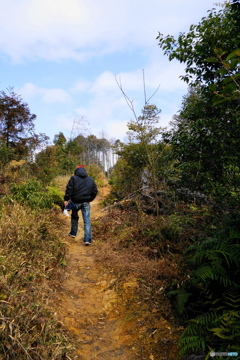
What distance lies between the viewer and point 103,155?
141 ft

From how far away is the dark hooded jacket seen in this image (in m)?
6.41

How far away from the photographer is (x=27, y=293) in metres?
2.94

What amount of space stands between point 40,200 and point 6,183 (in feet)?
7.27

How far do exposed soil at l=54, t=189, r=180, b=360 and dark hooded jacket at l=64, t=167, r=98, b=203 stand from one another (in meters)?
2.01

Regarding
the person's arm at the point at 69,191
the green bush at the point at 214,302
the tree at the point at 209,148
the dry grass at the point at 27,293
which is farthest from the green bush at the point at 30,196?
the green bush at the point at 214,302

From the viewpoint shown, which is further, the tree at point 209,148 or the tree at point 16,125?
the tree at point 16,125

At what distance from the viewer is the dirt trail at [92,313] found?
276 centimetres

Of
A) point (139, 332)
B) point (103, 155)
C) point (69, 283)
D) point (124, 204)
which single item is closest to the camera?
point (139, 332)

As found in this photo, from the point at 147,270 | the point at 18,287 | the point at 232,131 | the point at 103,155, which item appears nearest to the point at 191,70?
the point at 232,131

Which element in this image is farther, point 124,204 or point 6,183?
point 124,204

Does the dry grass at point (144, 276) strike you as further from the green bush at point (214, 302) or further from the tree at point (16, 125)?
the tree at point (16, 125)

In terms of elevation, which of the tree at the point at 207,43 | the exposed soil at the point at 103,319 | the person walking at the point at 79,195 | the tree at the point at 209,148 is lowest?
the exposed soil at the point at 103,319

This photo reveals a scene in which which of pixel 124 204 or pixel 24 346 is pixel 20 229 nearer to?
pixel 24 346

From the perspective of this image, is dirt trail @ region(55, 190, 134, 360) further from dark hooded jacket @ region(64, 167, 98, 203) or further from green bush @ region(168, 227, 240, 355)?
dark hooded jacket @ region(64, 167, 98, 203)
